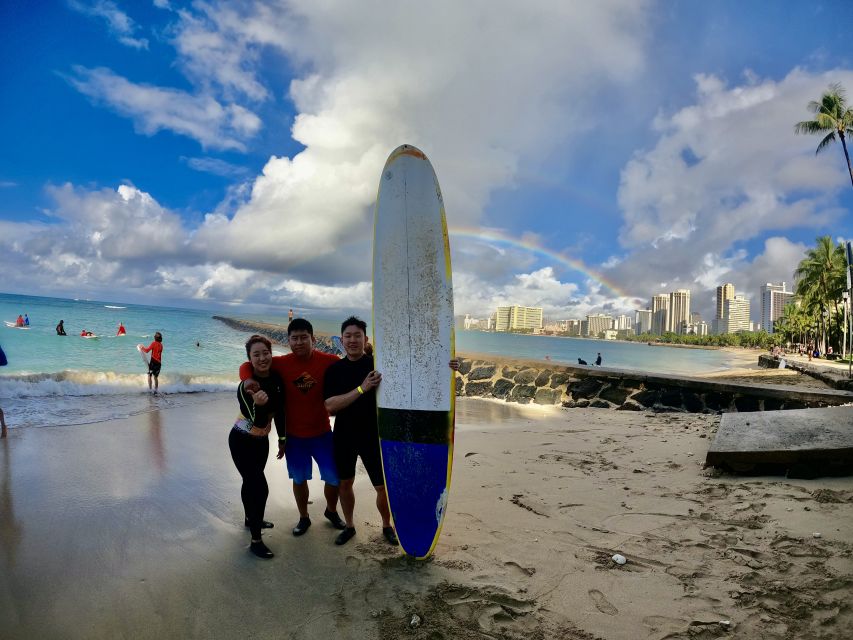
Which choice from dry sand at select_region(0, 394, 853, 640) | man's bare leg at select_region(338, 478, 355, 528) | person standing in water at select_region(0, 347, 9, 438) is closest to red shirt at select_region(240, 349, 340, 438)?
man's bare leg at select_region(338, 478, 355, 528)

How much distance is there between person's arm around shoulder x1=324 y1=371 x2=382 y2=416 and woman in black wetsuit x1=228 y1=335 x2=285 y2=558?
0.40 m

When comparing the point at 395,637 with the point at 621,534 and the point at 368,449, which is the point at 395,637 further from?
the point at 621,534

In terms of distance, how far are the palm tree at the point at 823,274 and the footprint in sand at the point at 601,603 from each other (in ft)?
160

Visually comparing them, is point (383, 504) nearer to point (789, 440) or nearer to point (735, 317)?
point (789, 440)

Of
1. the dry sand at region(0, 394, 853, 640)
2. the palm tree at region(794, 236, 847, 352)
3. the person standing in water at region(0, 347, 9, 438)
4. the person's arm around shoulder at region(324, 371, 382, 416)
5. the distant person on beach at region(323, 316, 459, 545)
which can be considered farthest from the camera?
the palm tree at region(794, 236, 847, 352)

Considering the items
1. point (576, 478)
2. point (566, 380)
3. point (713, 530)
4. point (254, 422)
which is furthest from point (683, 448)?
point (566, 380)

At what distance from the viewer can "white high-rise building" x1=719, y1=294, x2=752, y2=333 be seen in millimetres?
160750

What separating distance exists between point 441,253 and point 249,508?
2337mm

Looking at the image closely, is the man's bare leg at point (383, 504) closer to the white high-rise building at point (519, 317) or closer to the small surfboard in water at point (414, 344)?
the small surfboard in water at point (414, 344)

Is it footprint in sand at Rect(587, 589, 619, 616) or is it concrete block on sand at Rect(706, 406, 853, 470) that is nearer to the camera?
footprint in sand at Rect(587, 589, 619, 616)

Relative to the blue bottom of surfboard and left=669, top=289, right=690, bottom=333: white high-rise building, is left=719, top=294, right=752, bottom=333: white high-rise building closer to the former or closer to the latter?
left=669, top=289, right=690, bottom=333: white high-rise building

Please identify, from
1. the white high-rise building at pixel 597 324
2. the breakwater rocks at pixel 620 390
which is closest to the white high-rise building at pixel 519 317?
the white high-rise building at pixel 597 324

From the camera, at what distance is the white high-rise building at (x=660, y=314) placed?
15888 centimetres

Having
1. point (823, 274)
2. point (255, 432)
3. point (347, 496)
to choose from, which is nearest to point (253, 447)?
point (255, 432)
